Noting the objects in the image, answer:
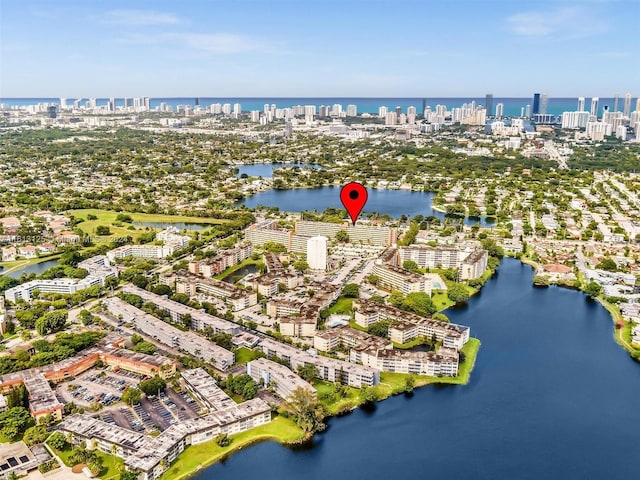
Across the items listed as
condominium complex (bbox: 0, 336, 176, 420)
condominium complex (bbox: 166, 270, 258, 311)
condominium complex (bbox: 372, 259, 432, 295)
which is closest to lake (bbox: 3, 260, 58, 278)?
condominium complex (bbox: 166, 270, 258, 311)

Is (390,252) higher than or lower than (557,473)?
higher

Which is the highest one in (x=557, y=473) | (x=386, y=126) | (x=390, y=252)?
(x=386, y=126)

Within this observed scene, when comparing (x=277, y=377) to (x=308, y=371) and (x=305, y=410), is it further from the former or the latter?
(x=305, y=410)

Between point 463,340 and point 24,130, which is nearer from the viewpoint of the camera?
point 463,340

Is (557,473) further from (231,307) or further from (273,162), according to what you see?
(273,162)

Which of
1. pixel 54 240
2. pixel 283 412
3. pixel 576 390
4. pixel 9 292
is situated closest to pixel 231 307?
pixel 283 412

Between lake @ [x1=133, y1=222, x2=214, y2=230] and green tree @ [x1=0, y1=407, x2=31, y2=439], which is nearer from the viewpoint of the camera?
green tree @ [x1=0, y1=407, x2=31, y2=439]

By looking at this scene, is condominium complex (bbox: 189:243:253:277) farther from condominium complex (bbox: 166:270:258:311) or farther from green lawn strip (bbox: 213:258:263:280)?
condominium complex (bbox: 166:270:258:311)

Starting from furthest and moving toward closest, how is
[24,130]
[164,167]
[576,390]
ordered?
1. [24,130]
2. [164,167]
3. [576,390]
